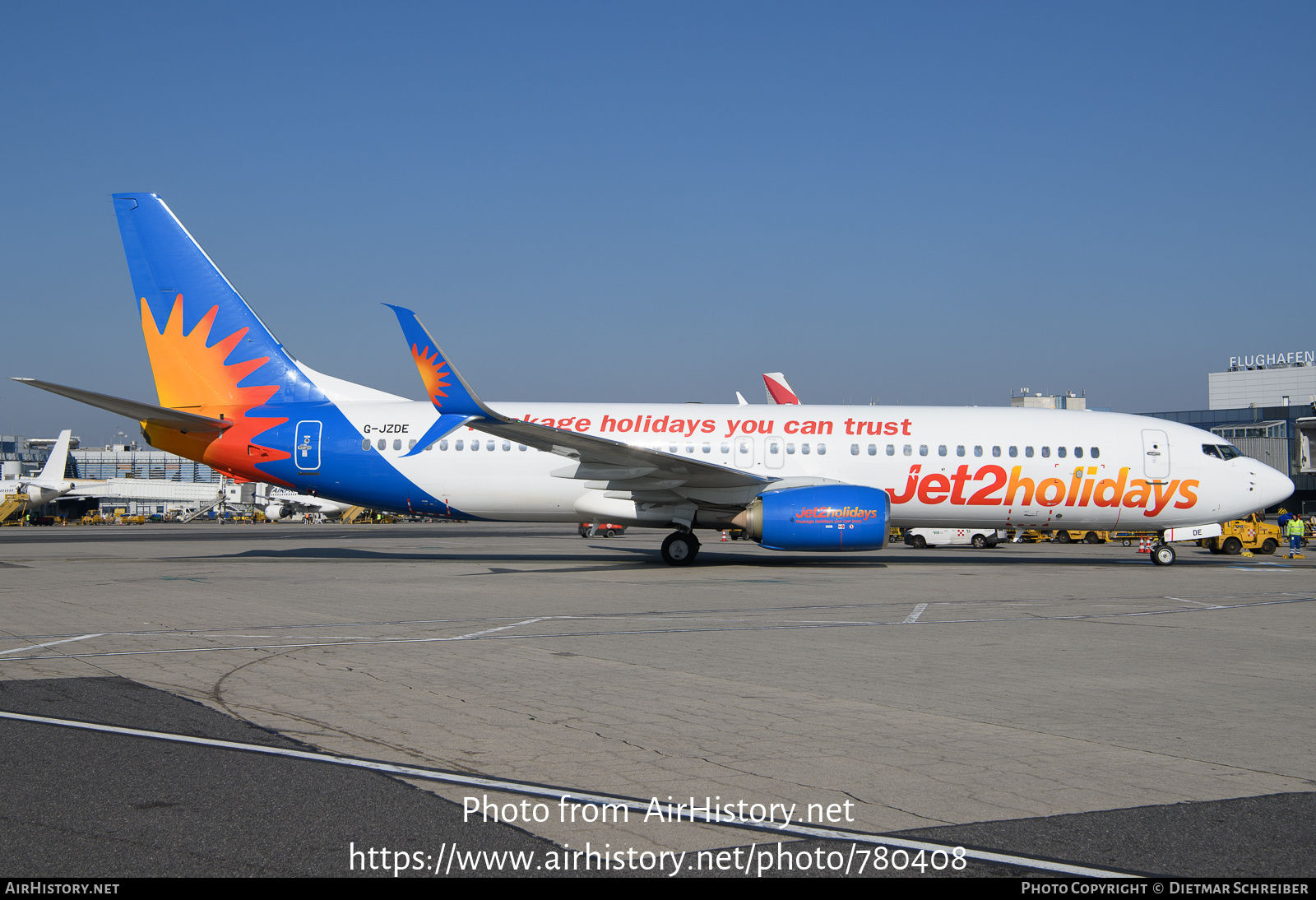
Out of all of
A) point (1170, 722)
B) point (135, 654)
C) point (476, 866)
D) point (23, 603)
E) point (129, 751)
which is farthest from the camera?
point (23, 603)

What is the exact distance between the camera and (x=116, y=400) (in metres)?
20.8

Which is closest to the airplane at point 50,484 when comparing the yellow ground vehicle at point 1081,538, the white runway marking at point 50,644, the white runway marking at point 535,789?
the yellow ground vehicle at point 1081,538

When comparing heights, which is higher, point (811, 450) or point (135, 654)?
point (811, 450)

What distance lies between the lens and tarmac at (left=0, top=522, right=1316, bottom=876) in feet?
14.5

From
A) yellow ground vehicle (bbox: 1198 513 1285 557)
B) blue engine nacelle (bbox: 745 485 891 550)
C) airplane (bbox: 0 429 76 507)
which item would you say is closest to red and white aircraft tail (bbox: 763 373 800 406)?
yellow ground vehicle (bbox: 1198 513 1285 557)

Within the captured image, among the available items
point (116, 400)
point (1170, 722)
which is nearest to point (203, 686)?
point (1170, 722)

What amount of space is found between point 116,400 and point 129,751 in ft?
57.4

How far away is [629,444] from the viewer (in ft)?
73.4

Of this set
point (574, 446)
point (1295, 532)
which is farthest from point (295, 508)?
point (1295, 532)

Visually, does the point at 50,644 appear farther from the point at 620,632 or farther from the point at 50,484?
the point at 50,484

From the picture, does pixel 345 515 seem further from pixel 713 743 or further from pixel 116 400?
pixel 713 743

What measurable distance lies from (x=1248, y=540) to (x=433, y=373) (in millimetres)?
28664

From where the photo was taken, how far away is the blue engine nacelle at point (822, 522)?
20.2 m

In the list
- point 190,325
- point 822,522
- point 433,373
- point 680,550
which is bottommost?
point 680,550
